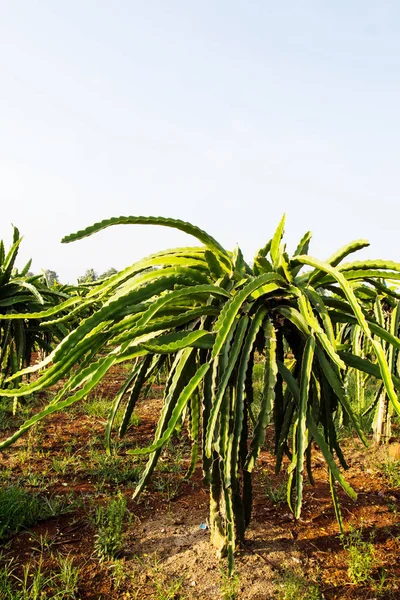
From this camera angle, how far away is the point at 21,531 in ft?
9.23

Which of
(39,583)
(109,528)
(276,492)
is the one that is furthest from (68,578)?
(276,492)

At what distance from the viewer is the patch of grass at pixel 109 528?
8.32 feet

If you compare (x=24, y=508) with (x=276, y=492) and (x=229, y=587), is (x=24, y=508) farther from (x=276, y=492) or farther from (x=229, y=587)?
(x=276, y=492)

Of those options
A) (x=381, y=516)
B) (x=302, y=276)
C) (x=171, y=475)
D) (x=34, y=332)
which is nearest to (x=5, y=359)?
(x=34, y=332)

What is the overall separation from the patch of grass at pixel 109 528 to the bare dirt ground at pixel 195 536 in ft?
0.16

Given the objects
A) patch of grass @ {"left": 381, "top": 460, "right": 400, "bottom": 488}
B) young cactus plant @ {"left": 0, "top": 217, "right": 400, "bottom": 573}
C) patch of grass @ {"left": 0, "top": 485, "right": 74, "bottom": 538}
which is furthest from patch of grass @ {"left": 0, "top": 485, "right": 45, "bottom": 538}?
patch of grass @ {"left": 381, "top": 460, "right": 400, "bottom": 488}

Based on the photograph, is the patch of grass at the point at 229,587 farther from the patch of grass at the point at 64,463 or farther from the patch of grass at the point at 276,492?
the patch of grass at the point at 64,463

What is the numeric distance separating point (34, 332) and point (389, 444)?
11.1ft

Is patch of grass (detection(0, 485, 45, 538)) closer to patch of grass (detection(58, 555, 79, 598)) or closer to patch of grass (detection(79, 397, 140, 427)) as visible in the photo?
patch of grass (detection(58, 555, 79, 598))

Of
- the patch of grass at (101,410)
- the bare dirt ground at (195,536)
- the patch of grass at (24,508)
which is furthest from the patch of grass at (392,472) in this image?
the patch of grass at (101,410)

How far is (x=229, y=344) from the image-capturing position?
187cm

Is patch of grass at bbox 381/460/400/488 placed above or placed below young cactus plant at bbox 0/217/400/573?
below

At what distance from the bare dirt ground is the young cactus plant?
36 cm

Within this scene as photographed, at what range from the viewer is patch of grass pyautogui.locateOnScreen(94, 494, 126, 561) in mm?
2537
